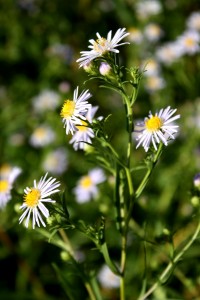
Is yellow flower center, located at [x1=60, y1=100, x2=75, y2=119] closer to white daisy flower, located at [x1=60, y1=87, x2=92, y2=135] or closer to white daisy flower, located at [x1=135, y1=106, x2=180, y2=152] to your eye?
white daisy flower, located at [x1=60, y1=87, x2=92, y2=135]

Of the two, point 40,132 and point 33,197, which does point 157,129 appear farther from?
point 40,132

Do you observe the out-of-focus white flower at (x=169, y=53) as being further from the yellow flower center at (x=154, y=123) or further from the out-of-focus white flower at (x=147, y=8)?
the yellow flower center at (x=154, y=123)

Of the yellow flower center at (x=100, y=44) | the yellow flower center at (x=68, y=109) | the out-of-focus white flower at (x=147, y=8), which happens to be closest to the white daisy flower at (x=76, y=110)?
the yellow flower center at (x=68, y=109)

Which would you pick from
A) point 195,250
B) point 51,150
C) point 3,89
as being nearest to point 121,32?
point 195,250

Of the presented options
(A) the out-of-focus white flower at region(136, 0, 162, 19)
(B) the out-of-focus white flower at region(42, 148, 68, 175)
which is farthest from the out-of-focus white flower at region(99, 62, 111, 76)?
(A) the out-of-focus white flower at region(136, 0, 162, 19)

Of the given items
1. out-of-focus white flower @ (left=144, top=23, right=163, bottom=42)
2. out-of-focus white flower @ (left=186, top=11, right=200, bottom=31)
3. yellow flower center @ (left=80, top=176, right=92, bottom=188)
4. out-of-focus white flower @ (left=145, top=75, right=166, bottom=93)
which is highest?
out-of-focus white flower @ (left=144, top=23, right=163, bottom=42)

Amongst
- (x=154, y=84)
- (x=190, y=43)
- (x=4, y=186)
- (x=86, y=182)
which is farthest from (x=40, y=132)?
(x=4, y=186)
